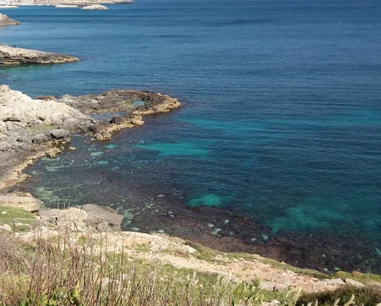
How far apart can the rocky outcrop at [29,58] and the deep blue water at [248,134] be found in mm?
5577

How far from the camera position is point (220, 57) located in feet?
359

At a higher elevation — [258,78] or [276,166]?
[258,78]

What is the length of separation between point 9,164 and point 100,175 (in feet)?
34.6

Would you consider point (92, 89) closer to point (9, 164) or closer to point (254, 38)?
point (9, 164)

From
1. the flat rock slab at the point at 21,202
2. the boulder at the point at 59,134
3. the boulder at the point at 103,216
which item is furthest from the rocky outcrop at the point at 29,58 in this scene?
the boulder at the point at 103,216

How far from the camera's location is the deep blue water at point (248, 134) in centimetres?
4166

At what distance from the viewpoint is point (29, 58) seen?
111562mm

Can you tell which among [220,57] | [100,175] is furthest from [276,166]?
[220,57]

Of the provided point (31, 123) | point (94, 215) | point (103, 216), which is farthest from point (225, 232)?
point (31, 123)

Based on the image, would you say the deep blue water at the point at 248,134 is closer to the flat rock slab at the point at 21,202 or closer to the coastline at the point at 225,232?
the coastline at the point at 225,232

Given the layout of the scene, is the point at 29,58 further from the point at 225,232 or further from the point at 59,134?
the point at 225,232

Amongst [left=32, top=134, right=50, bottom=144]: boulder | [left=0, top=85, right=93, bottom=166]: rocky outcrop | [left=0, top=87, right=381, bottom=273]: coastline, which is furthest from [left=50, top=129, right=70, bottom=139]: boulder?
[left=0, top=87, right=381, bottom=273]: coastline

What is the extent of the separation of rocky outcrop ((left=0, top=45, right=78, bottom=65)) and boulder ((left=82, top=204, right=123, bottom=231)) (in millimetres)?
80952

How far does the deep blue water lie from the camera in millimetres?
41656
